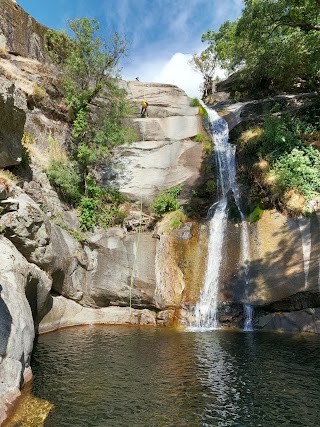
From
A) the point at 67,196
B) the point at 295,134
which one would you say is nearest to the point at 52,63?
the point at 67,196

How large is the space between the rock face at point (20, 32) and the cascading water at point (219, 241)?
49.9 feet

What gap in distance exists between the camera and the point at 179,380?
902 centimetres

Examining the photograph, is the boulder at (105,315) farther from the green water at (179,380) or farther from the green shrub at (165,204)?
the green shrub at (165,204)

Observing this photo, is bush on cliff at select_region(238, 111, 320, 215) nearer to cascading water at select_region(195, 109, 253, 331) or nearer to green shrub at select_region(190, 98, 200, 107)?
cascading water at select_region(195, 109, 253, 331)

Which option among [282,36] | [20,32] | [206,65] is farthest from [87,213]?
[206,65]

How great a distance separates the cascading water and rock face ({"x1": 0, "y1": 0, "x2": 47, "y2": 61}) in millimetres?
15214

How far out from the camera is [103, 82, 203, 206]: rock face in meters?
22.8

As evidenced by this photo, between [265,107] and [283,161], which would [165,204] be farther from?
[265,107]

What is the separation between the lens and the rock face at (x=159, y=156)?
74.7 feet

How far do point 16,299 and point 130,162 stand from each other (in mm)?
15773

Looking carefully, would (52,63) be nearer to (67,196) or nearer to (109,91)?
(109,91)

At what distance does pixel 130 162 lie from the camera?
79.3 feet

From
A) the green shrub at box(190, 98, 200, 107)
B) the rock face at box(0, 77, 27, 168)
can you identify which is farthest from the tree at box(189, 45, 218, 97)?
the rock face at box(0, 77, 27, 168)

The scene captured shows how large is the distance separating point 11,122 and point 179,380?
1279cm
